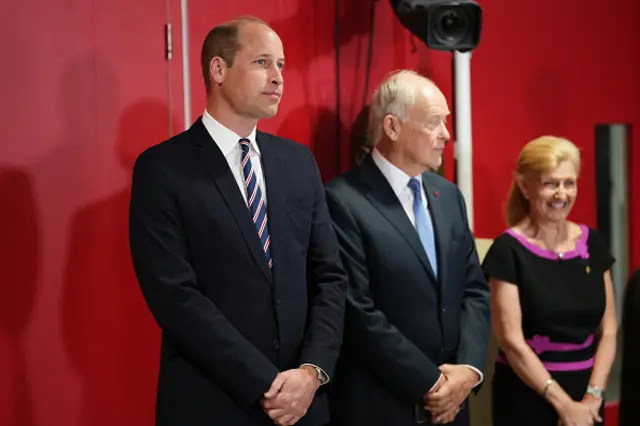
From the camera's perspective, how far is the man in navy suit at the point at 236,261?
6.51 feet

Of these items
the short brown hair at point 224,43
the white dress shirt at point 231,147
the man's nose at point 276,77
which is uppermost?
the short brown hair at point 224,43

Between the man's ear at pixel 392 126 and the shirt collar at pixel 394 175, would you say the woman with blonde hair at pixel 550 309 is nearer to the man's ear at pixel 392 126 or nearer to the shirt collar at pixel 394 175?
the shirt collar at pixel 394 175

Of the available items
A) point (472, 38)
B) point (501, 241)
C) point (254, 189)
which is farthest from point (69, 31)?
point (501, 241)

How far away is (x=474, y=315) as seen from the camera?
8.24ft

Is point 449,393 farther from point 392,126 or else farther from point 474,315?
point 392,126

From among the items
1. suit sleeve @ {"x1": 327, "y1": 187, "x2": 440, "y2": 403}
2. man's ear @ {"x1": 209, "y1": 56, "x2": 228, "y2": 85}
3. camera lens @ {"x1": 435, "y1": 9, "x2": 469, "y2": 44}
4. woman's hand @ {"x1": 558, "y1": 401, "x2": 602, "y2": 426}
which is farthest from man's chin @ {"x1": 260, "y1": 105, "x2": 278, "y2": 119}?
woman's hand @ {"x1": 558, "y1": 401, "x2": 602, "y2": 426}

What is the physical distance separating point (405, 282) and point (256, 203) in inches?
21.2

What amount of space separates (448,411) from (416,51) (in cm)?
145

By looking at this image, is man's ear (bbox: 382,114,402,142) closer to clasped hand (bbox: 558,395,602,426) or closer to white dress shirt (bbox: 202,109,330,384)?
white dress shirt (bbox: 202,109,330,384)

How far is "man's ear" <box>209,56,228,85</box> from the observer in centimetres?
216

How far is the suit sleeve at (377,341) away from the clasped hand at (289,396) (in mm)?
300

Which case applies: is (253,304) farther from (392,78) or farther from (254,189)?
(392,78)

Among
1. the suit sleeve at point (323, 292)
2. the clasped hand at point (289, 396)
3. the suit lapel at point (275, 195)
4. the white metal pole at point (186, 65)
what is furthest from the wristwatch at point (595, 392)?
the white metal pole at point (186, 65)

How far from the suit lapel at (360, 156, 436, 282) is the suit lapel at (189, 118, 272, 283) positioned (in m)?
0.51
